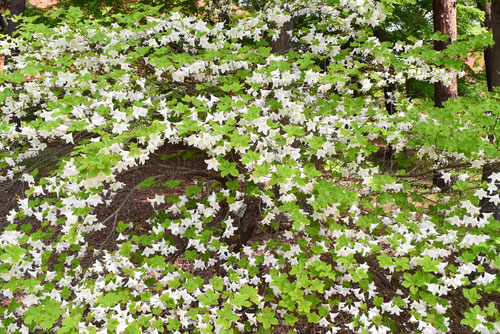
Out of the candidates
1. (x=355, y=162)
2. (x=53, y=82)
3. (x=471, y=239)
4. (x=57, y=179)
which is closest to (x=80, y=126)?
(x=57, y=179)

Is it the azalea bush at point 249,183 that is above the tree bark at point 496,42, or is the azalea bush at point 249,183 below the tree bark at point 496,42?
below

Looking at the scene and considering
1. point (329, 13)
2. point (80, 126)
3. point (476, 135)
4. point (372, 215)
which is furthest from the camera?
point (329, 13)

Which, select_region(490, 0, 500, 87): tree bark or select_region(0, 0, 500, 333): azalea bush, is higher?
select_region(490, 0, 500, 87): tree bark

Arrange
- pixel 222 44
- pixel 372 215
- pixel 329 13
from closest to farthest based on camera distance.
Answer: pixel 372 215, pixel 222 44, pixel 329 13

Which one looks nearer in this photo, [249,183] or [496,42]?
[249,183]

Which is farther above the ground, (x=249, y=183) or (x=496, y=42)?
(x=496, y=42)

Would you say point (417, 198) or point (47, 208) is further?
point (417, 198)

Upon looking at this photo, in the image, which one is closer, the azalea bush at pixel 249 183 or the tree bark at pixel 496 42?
the azalea bush at pixel 249 183

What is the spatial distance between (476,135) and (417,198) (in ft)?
2.80

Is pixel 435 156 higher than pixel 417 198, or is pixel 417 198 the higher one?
pixel 435 156

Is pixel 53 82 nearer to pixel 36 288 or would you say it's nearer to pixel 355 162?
pixel 36 288

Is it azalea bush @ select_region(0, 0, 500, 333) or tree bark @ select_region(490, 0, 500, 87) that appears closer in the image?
azalea bush @ select_region(0, 0, 500, 333)

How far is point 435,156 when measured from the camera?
122 inches

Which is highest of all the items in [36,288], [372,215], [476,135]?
[476,135]
